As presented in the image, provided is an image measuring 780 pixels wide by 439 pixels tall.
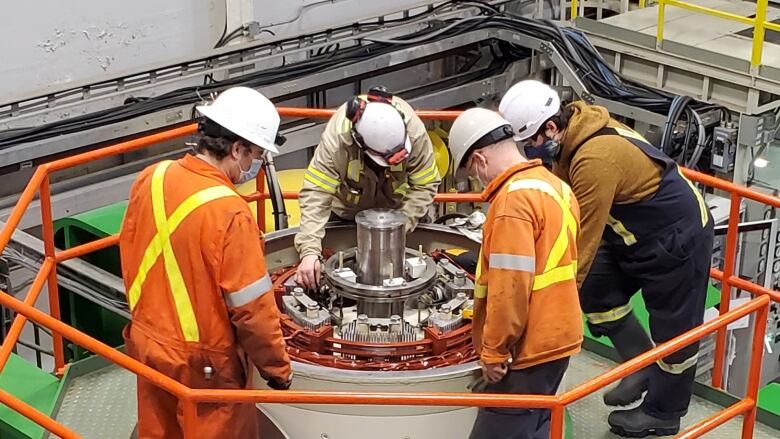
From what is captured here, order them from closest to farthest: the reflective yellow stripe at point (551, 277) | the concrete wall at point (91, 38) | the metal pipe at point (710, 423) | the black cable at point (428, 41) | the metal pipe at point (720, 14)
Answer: the reflective yellow stripe at point (551, 277) → the metal pipe at point (710, 423) → the black cable at point (428, 41) → the concrete wall at point (91, 38) → the metal pipe at point (720, 14)

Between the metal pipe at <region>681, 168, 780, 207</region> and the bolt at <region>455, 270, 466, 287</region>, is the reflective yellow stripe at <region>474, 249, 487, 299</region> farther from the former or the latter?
the metal pipe at <region>681, 168, 780, 207</region>

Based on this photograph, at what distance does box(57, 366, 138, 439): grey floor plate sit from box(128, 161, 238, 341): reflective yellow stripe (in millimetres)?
1361

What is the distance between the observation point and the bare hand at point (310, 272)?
4945 mm

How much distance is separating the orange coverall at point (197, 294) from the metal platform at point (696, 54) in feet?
15.2

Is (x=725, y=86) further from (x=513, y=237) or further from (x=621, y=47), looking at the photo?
(x=513, y=237)

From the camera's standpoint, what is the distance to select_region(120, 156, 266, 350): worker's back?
3779 mm

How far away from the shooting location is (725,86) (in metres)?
7.77

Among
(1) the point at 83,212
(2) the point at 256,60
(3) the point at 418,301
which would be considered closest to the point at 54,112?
(1) the point at 83,212

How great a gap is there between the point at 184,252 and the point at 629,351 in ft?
7.45

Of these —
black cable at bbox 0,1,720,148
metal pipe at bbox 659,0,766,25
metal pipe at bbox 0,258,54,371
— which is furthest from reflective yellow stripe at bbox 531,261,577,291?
metal pipe at bbox 659,0,766,25

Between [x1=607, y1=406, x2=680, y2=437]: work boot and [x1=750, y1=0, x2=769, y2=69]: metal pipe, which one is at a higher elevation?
[x1=750, y1=0, x2=769, y2=69]: metal pipe

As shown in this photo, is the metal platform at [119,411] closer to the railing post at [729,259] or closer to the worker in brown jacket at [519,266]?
the railing post at [729,259]

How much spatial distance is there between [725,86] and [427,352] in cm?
411

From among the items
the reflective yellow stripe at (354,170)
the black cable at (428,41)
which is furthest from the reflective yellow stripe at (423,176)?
the black cable at (428,41)
